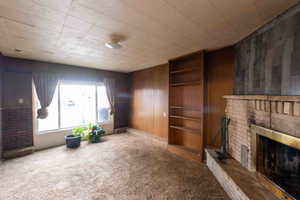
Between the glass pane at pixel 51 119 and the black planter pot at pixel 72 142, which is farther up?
the glass pane at pixel 51 119

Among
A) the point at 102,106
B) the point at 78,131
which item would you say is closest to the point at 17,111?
the point at 78,131

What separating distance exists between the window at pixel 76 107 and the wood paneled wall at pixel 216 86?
13.0 ft

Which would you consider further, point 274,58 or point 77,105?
point 77,105

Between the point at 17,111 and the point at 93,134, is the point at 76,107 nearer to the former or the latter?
the point at 93,134

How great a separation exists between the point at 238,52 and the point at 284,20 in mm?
1005

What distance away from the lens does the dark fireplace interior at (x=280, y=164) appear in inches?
59.5

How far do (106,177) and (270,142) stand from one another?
280cm

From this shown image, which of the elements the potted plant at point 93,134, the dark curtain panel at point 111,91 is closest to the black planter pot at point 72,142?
the potted plant at point 93,134

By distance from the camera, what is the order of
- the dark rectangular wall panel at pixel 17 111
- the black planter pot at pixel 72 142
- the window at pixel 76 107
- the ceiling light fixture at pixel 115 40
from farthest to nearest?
the window at pixel 76 107 → the black planter pot at pixel 72 142 → the dark rectangular wall panel at pixel 17 111 → the ceiling light fixture at pixel 115 40

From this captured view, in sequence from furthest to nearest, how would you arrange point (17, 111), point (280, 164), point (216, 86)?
1. point (17, 111)
2. point (216, 86)
3. point (280, 164)

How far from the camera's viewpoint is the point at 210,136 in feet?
9.98

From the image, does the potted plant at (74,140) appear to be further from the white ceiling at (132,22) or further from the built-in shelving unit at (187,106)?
the built-in shelving unit at (187,106)

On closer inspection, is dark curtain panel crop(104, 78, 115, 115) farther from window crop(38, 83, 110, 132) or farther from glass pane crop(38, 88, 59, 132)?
glass pane crop(38, 88, 59, 132)

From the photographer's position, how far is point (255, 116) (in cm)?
193
